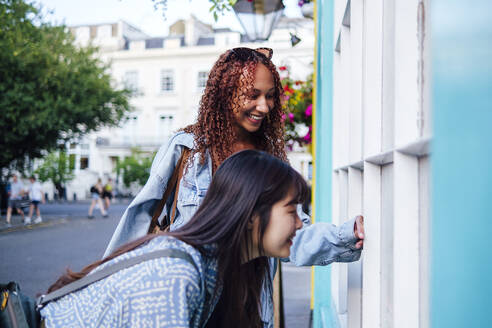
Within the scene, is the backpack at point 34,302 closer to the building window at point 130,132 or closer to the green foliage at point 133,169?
the green foliage at point 133,169

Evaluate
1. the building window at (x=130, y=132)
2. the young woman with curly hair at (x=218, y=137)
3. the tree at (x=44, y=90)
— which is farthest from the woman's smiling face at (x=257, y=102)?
the building window at (x=130, y=132)

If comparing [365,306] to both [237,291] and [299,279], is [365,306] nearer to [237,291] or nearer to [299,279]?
[237,291]

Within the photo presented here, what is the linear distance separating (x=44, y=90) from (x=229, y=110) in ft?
67.6

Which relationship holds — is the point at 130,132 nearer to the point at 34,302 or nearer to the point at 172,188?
the point at 172,188

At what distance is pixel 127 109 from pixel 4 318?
81.6 ft

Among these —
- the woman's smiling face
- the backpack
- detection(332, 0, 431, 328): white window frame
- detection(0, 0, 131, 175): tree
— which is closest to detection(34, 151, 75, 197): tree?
detection(0, 0, 131, 175): tree

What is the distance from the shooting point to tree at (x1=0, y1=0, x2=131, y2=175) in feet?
62.6

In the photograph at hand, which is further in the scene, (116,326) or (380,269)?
(380,269)

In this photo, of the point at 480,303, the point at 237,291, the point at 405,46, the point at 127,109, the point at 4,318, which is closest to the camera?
the point at 480,303

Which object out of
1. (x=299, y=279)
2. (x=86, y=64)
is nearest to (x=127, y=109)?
(x=86, y=64)

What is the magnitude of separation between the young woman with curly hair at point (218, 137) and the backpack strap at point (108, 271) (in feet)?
2.17

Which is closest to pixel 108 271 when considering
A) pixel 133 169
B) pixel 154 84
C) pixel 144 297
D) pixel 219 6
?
pixel 144 297

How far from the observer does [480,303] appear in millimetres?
492

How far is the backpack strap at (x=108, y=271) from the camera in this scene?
1217 millimetres
